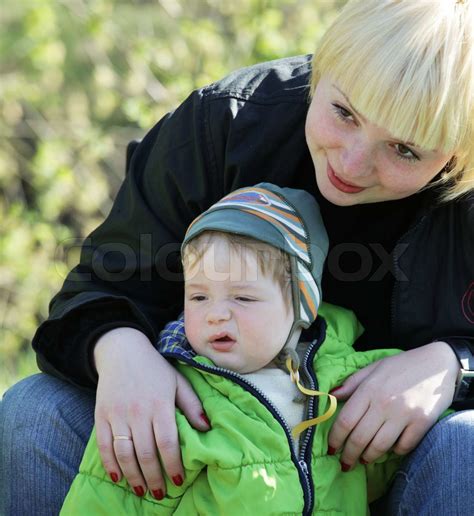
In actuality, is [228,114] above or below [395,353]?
above

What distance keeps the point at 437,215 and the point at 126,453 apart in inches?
36.3

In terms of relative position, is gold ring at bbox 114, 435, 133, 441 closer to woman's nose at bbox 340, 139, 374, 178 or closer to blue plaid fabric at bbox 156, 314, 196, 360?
blue plaid fabric at bbox 156, 314, 196, 360

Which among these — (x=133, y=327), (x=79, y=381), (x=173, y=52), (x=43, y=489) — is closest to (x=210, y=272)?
(x=133, y=327)

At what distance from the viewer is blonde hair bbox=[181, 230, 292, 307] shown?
6.33 ft

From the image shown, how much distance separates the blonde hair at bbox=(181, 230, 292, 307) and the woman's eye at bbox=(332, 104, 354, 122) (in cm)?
32

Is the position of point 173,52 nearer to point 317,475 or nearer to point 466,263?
point 466,263

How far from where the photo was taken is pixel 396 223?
218 centimetres

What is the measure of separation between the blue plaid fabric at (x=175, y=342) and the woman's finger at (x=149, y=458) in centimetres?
18

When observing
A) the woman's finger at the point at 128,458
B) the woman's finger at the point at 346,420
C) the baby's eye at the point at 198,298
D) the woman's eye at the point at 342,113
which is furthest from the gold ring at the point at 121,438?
the woman's eye at the point at 342,113

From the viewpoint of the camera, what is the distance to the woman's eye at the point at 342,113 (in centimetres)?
192

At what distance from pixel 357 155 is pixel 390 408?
55cm

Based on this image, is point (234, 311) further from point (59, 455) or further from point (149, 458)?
point (59, 455)

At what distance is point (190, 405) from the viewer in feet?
6.12

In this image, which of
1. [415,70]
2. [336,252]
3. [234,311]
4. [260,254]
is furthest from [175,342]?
[415,70]
